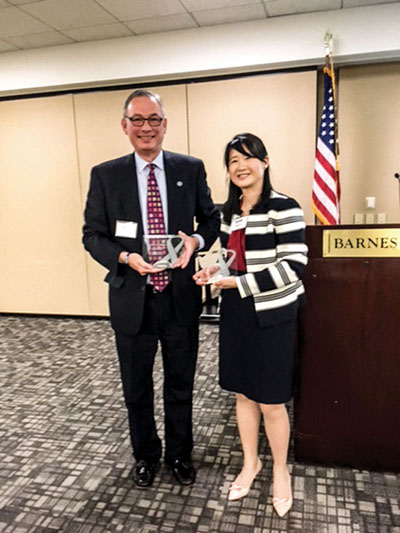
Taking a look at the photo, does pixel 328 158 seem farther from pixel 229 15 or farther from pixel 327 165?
pixel 229 15

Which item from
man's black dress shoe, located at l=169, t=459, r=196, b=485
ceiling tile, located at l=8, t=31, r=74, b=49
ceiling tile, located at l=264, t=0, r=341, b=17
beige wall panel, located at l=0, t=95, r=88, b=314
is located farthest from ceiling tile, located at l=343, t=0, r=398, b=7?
man's black dress shoe, located at l=169, t=459, r=196, b=485

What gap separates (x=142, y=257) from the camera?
171cm

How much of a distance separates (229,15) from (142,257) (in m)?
2.94

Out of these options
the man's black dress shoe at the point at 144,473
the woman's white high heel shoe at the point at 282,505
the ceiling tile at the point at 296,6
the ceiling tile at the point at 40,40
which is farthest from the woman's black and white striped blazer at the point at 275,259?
the ceiling tile at the point at 40,40

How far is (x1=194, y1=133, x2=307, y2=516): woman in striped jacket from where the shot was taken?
1.57 m

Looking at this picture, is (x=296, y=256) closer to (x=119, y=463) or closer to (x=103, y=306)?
(x=119, y=463)

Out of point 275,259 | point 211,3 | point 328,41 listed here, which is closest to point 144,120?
point 275,259

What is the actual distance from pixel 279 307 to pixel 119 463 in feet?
4.16

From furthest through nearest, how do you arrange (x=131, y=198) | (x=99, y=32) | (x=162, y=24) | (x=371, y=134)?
1. (x=371, y=134)
2. (x=99, y=32)
3. (x=162, y=24)
4. (x=131, y=198)

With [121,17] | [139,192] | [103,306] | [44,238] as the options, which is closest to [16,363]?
[103,306]

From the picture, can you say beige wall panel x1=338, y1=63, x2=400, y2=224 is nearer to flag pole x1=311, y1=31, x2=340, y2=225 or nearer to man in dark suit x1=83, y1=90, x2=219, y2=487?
flag pole x1=311, y1=31, x2=340, y2=225

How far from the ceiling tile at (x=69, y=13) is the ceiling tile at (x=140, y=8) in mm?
→ 94

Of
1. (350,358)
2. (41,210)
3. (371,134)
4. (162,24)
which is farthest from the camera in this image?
(41,210)

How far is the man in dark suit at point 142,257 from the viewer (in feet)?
5.80
